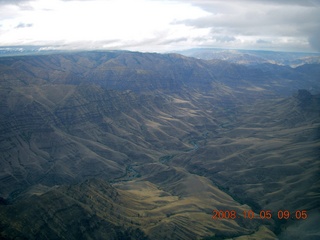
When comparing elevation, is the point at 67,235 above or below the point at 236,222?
above

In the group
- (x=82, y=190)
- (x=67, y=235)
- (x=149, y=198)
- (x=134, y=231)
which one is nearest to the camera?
(x=67, y=235)

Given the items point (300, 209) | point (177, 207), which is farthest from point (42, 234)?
point (300, 209)

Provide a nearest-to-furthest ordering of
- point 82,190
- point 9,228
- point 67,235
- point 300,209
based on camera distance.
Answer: point 9,228
point 67,235
point 82,190
point 300,209

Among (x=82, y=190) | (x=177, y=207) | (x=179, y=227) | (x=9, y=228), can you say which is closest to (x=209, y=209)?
(x=177, y=207)

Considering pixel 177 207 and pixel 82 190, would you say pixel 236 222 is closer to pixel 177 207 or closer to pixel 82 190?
pixel 177 207

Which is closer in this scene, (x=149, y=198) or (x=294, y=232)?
(x=294, y=232)

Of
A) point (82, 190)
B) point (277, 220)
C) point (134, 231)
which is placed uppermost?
point (82, 190)
